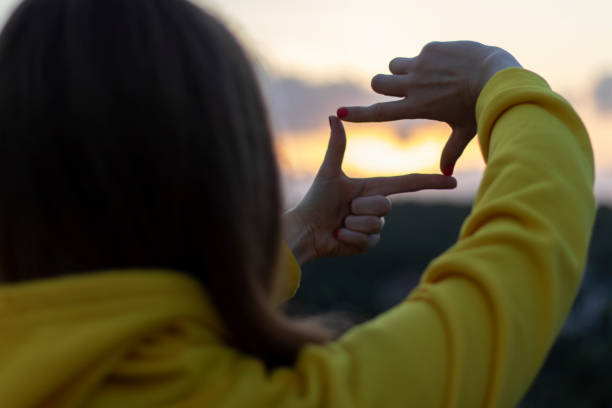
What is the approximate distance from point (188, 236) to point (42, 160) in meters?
0.17

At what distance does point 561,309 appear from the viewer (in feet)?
2.65

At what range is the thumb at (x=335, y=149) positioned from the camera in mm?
1355

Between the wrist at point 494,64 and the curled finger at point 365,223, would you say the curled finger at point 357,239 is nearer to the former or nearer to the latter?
the curled finger at point 365,223

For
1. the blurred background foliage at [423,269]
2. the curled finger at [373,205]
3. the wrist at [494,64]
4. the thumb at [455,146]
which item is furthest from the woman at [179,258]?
the blurred background foliage at [423,269]

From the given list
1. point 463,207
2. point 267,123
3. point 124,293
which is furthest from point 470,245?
point 463,207

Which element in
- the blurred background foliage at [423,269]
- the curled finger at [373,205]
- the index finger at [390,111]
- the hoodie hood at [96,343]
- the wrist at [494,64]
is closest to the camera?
the hoodie hood at [96,343]

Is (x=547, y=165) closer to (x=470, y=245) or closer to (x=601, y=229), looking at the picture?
(x=470, y=245)

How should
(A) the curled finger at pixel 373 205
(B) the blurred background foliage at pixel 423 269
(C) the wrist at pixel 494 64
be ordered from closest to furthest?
1. (C) the wrist at pixel 494 64
2. (A) the curled finger at pixel 373 205
3. (B) the blurred background foliage at pixel 423 269

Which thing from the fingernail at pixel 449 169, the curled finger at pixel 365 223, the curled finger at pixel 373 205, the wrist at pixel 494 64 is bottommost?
the curled finger at pixel 365 223

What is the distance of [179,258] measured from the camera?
0.72 meters

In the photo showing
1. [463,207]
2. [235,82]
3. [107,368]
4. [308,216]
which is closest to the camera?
[107,368]

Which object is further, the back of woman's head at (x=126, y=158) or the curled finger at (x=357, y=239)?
the curled finger at (x=357, y=239)

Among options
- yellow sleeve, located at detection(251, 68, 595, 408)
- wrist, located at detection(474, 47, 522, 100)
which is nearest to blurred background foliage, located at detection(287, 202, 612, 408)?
wrist, located at detection(474, 47, 522, 100)

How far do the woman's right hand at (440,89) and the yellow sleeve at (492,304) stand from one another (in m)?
0.23
